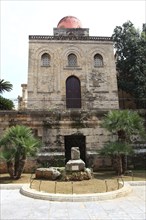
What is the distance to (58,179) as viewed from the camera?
466 inches

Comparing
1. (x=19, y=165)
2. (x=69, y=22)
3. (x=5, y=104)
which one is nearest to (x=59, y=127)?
(x=19, y=165)

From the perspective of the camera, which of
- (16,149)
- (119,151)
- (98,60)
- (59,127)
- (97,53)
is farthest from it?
(98,60)

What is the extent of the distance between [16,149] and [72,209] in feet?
18.5

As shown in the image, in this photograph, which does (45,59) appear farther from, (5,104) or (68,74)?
(5,104)

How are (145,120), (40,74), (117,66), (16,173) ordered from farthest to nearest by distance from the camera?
(117,66) < (40,74) < (145,120) < (16,173)

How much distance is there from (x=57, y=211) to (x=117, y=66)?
21007 millimetres

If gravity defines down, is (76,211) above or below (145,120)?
below

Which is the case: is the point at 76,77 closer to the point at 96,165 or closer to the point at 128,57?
the point at 128,57

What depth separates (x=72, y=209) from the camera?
7.86m

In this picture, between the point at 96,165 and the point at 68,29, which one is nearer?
the point at 96,165

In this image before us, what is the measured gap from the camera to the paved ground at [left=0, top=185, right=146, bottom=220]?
7074 millimetres

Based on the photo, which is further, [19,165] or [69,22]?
[69,22]

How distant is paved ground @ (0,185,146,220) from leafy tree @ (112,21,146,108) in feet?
51.8

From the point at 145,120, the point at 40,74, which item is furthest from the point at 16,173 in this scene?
the point at 40,74
